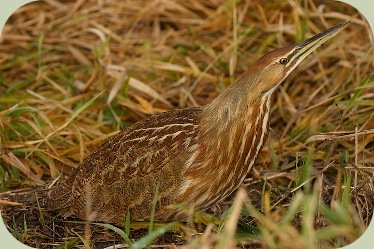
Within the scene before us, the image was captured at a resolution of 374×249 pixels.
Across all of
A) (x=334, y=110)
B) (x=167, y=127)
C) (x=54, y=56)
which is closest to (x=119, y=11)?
(x=54, y=56)

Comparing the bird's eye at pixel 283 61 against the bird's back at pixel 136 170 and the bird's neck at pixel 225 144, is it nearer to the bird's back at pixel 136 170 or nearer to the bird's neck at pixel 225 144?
the bird's neck at pixel 225 144

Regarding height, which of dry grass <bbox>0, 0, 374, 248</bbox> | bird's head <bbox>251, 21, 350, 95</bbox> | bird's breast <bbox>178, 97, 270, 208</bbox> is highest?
bird's head <bbox>251, 21, 350, 95</bbox>

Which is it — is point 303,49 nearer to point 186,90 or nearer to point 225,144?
point 225,144

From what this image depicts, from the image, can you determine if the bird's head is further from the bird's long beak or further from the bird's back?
the bird's back

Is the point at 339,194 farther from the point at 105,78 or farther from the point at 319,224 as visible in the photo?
the point at 105,78

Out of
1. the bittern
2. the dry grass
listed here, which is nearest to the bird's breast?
the bittern

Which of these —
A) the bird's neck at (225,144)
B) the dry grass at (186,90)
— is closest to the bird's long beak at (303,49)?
the bird's neck at (225,144)
